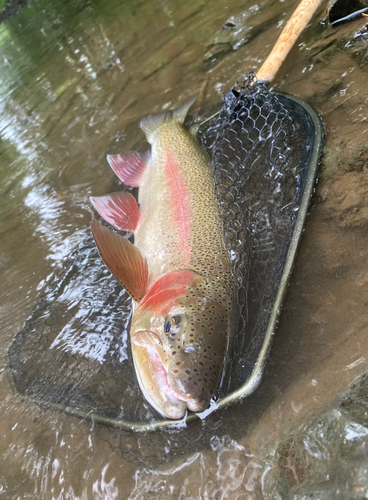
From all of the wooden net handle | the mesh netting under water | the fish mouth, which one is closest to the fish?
the fish mouth

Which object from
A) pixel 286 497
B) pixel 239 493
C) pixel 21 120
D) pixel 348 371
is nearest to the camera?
pixel 286 497

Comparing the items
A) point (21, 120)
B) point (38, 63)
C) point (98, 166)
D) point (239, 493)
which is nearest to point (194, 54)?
point (98, 166)

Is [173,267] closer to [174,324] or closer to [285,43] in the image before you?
[174,324]

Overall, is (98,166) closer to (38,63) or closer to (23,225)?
(23,225)

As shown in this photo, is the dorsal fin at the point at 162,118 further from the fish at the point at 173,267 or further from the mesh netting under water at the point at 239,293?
the mesh netting under water at the point at 239,293

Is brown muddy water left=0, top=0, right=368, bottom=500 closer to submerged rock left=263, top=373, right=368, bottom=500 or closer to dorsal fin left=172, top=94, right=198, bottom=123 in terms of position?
submerged rock left=263, top=373, right=368, bottom=500

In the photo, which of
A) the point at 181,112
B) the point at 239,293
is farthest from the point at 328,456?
the point at 181,112

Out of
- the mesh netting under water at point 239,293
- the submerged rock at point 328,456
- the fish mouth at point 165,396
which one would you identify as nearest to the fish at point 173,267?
the fish mouth at point 165,396
